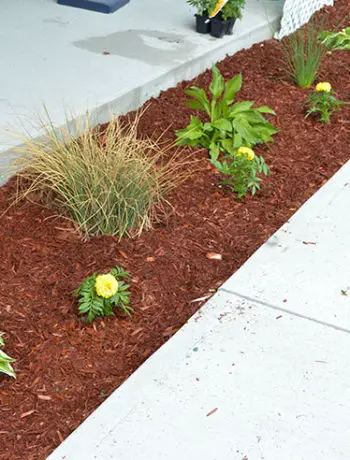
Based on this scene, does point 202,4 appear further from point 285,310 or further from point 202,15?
point 285,310

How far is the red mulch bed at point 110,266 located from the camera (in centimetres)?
278

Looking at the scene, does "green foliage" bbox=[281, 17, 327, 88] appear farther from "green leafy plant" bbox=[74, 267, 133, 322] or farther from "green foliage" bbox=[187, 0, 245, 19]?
"green leafy plant" bbox=[74, 267, 133, 322]

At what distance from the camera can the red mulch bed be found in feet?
9.11

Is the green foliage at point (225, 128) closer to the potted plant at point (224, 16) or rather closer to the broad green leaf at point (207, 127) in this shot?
the broad green leaf at point (207, 127)

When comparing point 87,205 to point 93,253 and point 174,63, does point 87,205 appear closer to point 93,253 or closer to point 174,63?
point 93,253

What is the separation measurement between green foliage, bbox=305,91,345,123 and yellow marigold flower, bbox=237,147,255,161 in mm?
879

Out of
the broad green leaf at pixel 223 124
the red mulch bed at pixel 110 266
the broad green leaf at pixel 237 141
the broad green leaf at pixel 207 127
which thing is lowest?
the red mulch bed at pixel 110 266

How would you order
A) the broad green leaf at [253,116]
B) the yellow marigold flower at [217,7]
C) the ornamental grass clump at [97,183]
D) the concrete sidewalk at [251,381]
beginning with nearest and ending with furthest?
the concrete sidewalk at [251,381], the ornamental grass clump at [97,183], the broad green leaf at [253,116], the yellow marigold flower at [217,7]

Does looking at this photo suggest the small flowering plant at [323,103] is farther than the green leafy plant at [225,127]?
Yes

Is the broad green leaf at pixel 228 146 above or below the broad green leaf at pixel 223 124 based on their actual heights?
below

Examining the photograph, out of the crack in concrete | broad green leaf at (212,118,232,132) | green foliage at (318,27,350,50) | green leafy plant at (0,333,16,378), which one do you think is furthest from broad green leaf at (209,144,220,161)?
green foliage at (318,27,350,50)

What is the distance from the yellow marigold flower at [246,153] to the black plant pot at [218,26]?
1.85m

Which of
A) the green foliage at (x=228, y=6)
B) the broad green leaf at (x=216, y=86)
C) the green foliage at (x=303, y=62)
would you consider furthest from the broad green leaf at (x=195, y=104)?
the green foliage at (x=228, y=6)

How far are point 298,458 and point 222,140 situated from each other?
225cm
